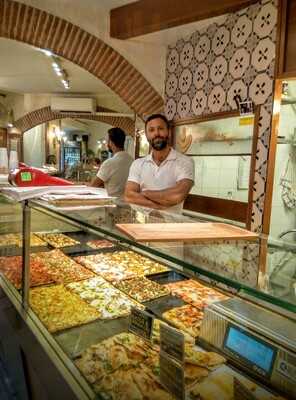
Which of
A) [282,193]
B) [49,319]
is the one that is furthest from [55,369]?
[282,193]

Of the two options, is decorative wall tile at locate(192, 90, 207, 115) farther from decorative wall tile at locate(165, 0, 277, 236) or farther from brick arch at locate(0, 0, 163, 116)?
brick arch at locate(0, 0, 163, 116)

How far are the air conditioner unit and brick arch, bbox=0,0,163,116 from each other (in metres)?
4.56

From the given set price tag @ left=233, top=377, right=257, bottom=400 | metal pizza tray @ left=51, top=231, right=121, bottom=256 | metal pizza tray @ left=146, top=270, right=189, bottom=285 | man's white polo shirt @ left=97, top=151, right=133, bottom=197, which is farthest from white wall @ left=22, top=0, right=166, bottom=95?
price tag @ left=233, top=377, right=257, bottom=400

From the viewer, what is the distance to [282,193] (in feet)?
11.7

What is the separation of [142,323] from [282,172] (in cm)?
295

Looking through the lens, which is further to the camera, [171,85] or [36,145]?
[36,145]

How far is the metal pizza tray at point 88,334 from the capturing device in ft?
4.38

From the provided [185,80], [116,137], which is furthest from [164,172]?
[185,80]

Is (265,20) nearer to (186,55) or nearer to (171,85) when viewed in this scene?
(186,55)

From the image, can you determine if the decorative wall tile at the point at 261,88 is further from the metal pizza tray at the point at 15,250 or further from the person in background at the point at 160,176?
the metal pizza tray at the point at 15,250

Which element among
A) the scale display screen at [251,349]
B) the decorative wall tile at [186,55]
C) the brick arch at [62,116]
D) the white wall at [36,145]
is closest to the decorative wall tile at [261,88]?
the decorative wall tile at [186,55]

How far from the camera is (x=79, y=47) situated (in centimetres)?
366

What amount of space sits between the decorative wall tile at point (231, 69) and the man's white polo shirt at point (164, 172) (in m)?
0.89

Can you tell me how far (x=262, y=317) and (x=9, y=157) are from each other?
297 centimetres
